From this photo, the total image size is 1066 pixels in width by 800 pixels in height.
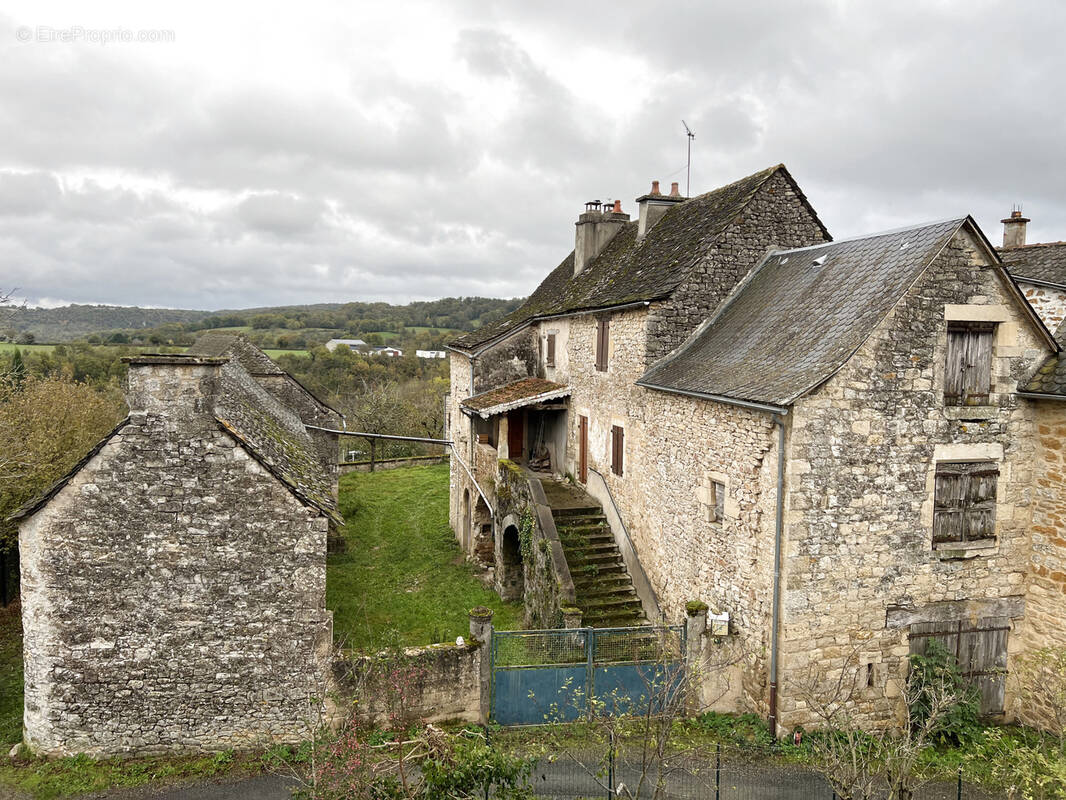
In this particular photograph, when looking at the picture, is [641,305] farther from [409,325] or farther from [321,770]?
[409,325]

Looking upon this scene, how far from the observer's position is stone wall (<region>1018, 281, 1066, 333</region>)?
1282 centimetres

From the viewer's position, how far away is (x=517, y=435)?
2266 cm

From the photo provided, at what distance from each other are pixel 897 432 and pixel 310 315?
109m

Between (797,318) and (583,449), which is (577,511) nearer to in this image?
(583,449)

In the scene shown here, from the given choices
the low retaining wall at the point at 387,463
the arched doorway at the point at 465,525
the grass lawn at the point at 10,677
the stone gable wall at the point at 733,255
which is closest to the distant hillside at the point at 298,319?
the low retaining wall at the point at 387,463

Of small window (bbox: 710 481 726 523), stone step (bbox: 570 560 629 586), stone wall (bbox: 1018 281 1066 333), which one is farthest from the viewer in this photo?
stone step (bbox: 570 560 629 586)

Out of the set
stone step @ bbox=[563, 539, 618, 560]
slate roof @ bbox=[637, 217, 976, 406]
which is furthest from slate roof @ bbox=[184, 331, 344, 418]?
slate roof @ bbox=[637, 217, 976, 406]

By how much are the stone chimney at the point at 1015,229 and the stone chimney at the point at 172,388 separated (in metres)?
20.5

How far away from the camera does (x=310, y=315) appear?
109938 mm

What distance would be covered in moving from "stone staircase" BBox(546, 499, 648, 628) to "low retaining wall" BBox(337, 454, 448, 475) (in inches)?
966

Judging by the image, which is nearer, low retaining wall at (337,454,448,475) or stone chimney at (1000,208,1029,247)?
stone chimney at (1000,208,1029,247)

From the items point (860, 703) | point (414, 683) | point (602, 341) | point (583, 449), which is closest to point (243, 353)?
point (583, 449)

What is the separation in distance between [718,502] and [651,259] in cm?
765

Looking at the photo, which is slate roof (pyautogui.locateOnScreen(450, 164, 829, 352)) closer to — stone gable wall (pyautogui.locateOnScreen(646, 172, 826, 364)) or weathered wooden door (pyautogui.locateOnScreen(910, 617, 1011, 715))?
stone gable wall (pyautogui.locateOnScreen(646, 172, 826, 364))
